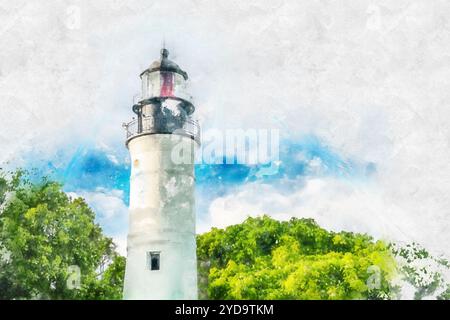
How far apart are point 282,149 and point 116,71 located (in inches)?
285

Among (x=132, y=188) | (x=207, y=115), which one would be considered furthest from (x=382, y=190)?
(x=132, y=188)

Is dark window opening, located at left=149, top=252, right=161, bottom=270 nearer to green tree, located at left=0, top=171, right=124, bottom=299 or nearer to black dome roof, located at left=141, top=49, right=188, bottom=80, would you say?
green tree, located at left=0, top=171, right=124, bottom=299

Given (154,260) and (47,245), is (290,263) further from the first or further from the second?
(47,245)

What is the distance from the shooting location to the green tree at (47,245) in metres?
24.4

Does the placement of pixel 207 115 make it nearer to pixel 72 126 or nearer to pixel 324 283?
pixel 72 126

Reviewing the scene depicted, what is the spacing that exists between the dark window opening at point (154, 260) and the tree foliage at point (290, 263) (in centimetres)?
285

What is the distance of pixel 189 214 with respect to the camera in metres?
24.1

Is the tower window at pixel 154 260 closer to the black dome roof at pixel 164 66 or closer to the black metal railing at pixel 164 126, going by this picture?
the black metal railing at pixel 164 126

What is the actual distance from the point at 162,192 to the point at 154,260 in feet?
7.49

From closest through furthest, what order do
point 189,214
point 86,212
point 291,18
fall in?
point 189,214
point 291,18
point 86,212

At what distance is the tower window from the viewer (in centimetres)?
2325

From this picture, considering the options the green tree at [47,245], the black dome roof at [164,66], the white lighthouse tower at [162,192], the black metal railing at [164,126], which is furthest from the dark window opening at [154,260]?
the black dome roof at [164,66]

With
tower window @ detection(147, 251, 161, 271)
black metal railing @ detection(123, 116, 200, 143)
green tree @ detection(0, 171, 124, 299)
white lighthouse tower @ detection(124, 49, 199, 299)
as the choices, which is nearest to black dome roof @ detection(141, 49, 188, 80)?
white lighthouse tower @ detection(124, 49, 199, 299)

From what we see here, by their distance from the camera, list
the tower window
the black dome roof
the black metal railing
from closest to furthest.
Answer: the tower window < the black metal railing < the black dome roof
